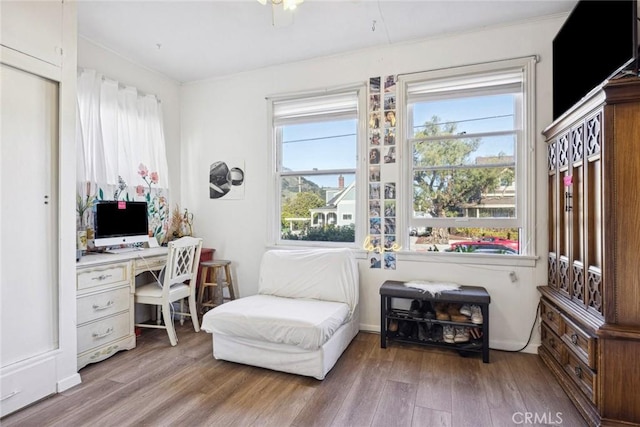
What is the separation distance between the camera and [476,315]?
263 centimetres

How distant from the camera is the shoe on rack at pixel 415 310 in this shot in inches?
109

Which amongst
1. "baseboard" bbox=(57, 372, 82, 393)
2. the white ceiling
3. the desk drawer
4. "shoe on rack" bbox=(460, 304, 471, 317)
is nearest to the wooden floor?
"baseboard" bbox=(57, 372, 82, 393)

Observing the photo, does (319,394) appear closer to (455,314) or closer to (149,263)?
(455,314)

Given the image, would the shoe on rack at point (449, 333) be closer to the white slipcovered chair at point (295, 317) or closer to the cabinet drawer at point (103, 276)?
the white slipcovered chair at point (295, 317)

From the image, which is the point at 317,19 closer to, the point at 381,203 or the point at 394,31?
the point at 394,31

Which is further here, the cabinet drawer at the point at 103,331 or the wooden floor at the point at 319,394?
→ the cabinet drawer at the point at 103,331

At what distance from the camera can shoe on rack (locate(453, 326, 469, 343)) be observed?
267 centimetres

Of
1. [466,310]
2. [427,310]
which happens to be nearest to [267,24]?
[427,310]

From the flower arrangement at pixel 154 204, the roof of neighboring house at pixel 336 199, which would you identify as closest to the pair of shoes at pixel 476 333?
the roof of neighboring house at pixel 336 199

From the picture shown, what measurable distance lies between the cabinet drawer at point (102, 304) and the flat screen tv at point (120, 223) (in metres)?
0.49

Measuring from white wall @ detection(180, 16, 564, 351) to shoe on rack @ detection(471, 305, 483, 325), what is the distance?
0.27 meters

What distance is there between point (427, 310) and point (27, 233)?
2987 millimetres

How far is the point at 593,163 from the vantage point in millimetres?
1925

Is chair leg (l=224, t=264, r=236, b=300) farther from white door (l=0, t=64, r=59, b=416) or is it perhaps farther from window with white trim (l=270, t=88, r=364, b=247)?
white door (l=0, t=64, r=59, b=416)
